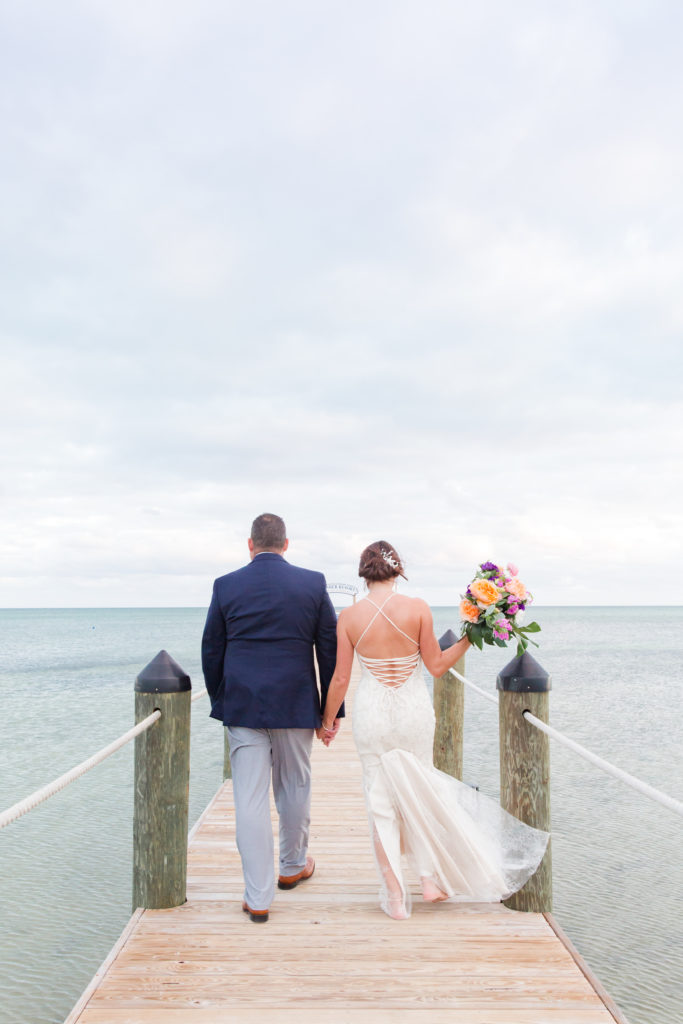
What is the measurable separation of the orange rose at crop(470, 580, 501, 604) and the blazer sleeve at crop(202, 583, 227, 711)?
1.25m

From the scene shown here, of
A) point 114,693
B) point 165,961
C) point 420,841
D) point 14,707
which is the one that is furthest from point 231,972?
point 114,693

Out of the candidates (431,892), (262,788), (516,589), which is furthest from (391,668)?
(431,892)

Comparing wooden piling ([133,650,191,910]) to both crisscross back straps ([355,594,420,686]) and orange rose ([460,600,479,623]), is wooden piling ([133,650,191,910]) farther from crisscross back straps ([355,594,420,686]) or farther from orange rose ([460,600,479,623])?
orange rose ([460,600,479,623])

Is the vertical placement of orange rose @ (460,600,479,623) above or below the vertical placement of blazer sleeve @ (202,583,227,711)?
above

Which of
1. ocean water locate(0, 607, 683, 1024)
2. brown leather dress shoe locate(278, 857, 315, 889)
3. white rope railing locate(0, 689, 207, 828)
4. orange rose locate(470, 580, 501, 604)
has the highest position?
orange rose locate(470, 580, 501, 604)

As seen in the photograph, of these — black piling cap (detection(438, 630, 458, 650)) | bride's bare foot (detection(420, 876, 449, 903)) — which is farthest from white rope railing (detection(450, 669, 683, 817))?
black piling cap (detection(438, 630, 458, 650))

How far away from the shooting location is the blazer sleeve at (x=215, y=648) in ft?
11.7

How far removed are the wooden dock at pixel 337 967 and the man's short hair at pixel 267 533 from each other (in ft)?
5.83

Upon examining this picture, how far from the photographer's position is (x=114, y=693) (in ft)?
86.6

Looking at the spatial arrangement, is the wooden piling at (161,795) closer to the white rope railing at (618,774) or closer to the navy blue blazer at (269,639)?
the navy blue blazer at (269,639)

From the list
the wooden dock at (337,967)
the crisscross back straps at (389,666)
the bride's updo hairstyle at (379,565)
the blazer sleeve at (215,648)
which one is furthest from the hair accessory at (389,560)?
the wooden dock at (337,967)

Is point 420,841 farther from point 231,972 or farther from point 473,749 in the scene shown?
point 473,749

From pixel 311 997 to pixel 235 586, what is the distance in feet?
5.62

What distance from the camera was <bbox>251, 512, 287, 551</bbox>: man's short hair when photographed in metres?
3.63
